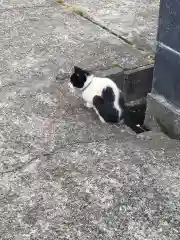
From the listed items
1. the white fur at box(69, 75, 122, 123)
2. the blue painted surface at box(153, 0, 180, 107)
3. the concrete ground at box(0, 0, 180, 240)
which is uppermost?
the blue painted surface at box(153, 0, 180, 107)

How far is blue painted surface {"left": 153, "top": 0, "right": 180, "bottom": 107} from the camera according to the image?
136 inches

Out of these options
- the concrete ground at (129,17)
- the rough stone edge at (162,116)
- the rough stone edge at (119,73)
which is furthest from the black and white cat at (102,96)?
the concrete ground at (129,17)

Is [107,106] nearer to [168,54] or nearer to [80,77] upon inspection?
[80,77]

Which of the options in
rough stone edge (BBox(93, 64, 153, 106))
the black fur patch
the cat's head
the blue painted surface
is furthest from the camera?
rough stone edge (BBox(93, 64, 153, 106))

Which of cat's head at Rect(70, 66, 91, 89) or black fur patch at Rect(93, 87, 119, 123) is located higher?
cat's head at Rect(70, 66, 91, 89)

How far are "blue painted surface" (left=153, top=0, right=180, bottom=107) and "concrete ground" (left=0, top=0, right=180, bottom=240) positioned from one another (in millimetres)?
446

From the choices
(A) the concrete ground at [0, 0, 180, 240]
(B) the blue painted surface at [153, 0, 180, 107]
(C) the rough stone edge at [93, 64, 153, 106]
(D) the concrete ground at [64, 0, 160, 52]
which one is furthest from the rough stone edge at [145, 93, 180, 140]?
(D) the concrete ground at [64, 0, 160, 52]

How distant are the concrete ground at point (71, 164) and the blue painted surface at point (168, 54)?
0.45 metres

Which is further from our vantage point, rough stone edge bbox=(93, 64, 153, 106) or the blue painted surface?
rough stone edge bbox=(93, 64, 153, 106)

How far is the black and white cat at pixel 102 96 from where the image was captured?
3.77 m

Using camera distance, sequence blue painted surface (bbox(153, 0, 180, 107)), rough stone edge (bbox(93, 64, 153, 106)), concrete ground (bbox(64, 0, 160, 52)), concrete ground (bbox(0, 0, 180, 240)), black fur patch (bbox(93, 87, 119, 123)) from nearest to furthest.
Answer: concrete ground (bbox(0, 0, 180, 240)) < blue painted surface (bbox(153, 0, 180, 107)) < black fur patch (bbox(93, 87, 119, 123)) < rough stone edge (bbox(93, 64, 153, 106)) < concrete ground (bbox(64, 0, 160, 52))

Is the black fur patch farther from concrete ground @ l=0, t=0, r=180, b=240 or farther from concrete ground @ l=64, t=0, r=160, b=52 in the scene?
concrete ground @ l=64, t=0, r=160, b=52

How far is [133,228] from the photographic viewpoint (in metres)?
2.73

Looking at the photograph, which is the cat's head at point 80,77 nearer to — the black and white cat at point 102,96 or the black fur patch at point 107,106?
the black and white cat at point 102,96
